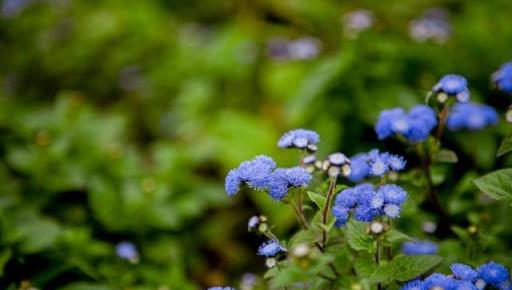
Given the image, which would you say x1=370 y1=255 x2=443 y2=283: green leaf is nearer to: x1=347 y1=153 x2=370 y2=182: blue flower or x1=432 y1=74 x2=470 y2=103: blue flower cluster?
x1=347 y1=153 x2=370 y2=182: blue flower

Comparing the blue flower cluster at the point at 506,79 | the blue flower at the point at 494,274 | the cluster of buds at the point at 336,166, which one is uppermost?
the blue flower cluster at the point at 506,79

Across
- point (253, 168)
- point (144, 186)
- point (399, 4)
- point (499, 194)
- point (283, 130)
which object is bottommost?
point (499, 194)

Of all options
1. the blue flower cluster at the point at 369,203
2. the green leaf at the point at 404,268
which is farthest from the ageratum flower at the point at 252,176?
A: the green leaf at the point at 404,268

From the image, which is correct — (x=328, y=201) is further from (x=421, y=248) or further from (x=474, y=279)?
(x=421, y=248)

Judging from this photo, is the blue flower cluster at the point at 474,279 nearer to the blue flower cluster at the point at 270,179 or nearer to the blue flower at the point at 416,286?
the blue flower at the point at 416,286

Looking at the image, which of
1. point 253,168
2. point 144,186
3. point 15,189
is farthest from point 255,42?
point 253,168

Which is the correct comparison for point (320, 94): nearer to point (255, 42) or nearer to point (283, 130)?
point (283, 130)
